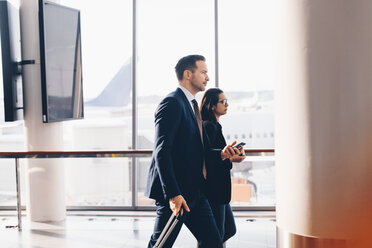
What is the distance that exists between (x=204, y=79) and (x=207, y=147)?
1.41 feet

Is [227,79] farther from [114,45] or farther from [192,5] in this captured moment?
[114,45]

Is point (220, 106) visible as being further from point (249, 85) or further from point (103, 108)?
point (103, 108)

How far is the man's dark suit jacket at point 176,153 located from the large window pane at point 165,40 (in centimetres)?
345

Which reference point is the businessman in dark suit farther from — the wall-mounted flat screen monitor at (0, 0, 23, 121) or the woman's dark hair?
the wall-mounted flat screen monitor at (0, 0, 23, 121)

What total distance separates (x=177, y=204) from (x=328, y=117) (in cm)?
107

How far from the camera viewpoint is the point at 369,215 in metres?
2.90

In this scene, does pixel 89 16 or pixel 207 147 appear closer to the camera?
pixel 207 147

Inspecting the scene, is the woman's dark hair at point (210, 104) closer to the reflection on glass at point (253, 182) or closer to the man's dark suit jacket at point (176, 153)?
the man's dark suit jacket at point (176, 153)

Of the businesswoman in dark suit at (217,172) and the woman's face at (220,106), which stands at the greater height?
the woman's face at (220,106)

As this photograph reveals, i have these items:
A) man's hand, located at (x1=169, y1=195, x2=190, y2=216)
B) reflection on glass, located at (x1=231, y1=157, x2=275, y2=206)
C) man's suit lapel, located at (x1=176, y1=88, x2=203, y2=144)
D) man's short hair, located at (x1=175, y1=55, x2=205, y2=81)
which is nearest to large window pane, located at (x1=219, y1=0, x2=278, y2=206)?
reflection on glass, located at (x1=231, y1=157, x2=275, y2=206)

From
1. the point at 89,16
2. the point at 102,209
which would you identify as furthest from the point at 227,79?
the point at 102,209

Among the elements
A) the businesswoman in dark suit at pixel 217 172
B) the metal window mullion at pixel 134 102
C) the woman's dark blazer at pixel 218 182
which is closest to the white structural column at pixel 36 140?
the metal window mullion at pixel 134 102

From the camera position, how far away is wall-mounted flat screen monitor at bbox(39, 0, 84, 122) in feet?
17.1

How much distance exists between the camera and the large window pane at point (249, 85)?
20.1ft
